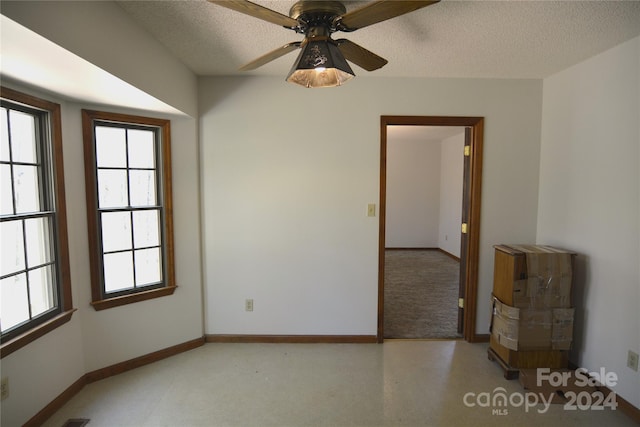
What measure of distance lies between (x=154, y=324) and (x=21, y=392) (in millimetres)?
863

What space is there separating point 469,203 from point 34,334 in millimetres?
3380

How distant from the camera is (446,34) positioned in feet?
6.25

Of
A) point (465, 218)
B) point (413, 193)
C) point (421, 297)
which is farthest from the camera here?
point (413, 193)

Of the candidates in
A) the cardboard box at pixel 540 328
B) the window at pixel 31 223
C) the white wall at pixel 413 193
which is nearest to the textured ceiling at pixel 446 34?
the window at pixel 31 223

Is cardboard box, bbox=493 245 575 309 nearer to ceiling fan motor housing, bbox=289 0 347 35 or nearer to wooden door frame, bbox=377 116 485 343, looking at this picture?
wooden door frame, bbox=377 116 485 343

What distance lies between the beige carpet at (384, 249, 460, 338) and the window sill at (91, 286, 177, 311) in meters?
2.10

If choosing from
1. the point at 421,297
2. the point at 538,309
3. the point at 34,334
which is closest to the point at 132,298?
the point at 34,334

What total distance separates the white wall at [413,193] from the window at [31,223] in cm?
601

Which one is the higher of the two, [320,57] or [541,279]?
[320,57]

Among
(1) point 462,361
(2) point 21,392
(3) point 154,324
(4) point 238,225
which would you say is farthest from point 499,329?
(2) point 21,392

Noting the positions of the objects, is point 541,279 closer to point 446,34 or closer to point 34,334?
point 446,34

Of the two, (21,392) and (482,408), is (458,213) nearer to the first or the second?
(482,408)

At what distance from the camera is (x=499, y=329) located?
7.82 feet

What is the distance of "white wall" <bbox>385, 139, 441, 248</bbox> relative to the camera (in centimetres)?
692
